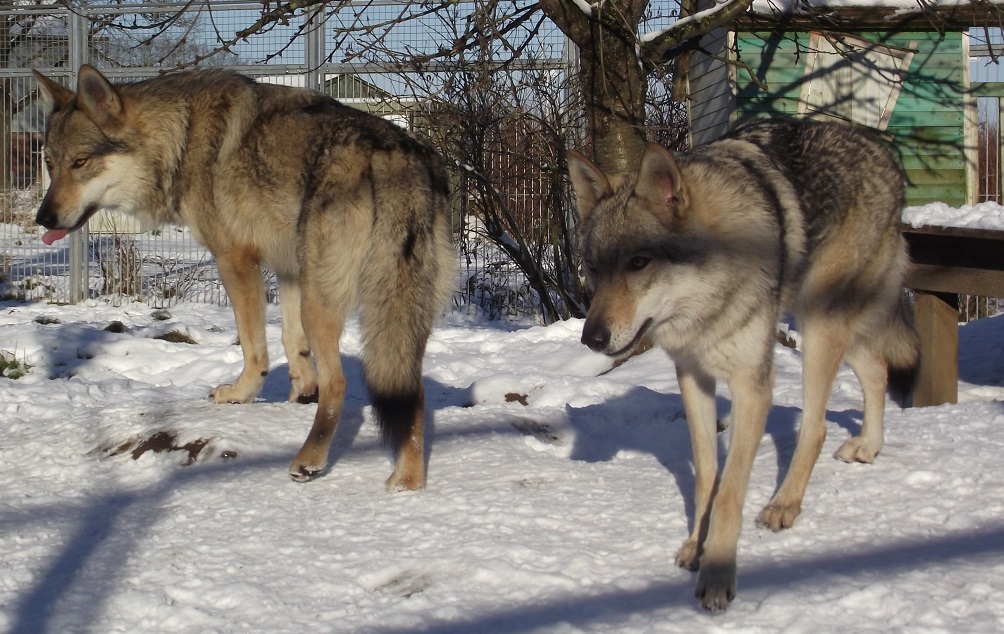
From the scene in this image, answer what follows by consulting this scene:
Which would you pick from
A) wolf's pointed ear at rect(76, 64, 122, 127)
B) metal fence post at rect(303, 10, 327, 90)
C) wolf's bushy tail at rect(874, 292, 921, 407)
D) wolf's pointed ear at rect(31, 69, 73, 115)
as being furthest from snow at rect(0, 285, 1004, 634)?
metal fence post at rect(303, 10, 327, 90)

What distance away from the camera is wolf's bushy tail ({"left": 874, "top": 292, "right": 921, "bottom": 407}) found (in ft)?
13.1

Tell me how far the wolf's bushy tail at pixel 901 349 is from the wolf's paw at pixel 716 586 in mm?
1748

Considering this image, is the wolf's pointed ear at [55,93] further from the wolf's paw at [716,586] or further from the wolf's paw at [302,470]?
the wolf's paw at [716,586]

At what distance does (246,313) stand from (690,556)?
267cm

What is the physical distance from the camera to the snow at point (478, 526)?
257 centimetres

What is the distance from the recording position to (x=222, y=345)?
809 centimetres

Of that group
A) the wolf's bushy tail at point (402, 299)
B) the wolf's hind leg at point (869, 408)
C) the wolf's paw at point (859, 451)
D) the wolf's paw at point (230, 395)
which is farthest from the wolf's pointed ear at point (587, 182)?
the wolf's paw at point (230, 395)

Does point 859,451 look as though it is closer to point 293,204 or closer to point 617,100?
point 293,204

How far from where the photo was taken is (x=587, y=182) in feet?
10.9

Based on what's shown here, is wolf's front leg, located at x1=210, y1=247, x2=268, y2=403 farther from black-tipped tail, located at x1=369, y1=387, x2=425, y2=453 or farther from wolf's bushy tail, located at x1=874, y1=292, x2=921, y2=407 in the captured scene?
wolf's bushy tail, located at x1=874, y1=292, x2=921, y2=407

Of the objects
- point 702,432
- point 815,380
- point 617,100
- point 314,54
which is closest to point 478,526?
point 702,432

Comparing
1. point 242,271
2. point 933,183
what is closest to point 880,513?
point 242,271

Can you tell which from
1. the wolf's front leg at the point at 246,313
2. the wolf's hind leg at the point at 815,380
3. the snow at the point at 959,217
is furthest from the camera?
the snow at the point at 959,217

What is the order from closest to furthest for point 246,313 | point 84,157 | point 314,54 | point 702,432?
point 702,432, point 246,313, point 84,157, point 314,54
